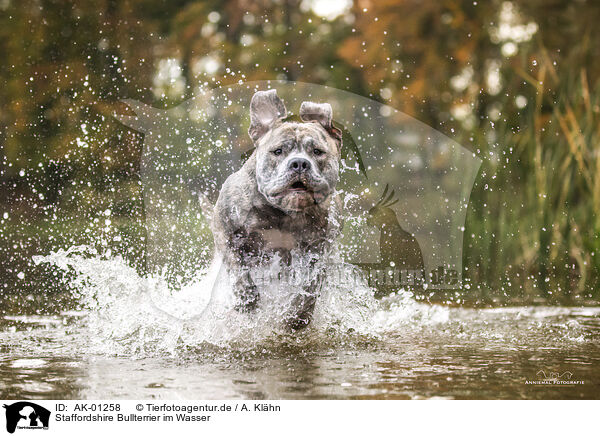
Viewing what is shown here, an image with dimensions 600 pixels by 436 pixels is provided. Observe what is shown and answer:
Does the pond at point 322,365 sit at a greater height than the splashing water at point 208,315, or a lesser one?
lesser

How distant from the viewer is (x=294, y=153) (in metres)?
3.82

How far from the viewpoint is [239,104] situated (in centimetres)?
695

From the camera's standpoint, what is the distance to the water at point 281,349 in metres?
2.89

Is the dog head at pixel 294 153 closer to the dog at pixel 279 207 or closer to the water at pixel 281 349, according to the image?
the dog at pixel 279 207

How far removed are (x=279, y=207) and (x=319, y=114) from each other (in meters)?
0.73

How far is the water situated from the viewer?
2887mm

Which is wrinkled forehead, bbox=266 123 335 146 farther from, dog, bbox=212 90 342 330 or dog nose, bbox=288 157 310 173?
dog nose, bbox=288 157 310 173

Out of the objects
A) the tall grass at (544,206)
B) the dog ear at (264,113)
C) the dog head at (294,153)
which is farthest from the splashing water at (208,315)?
the tall grass at (544,206)

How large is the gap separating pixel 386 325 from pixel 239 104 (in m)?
3.31

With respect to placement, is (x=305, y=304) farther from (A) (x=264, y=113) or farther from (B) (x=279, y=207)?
(A) (x=264, y=113)
